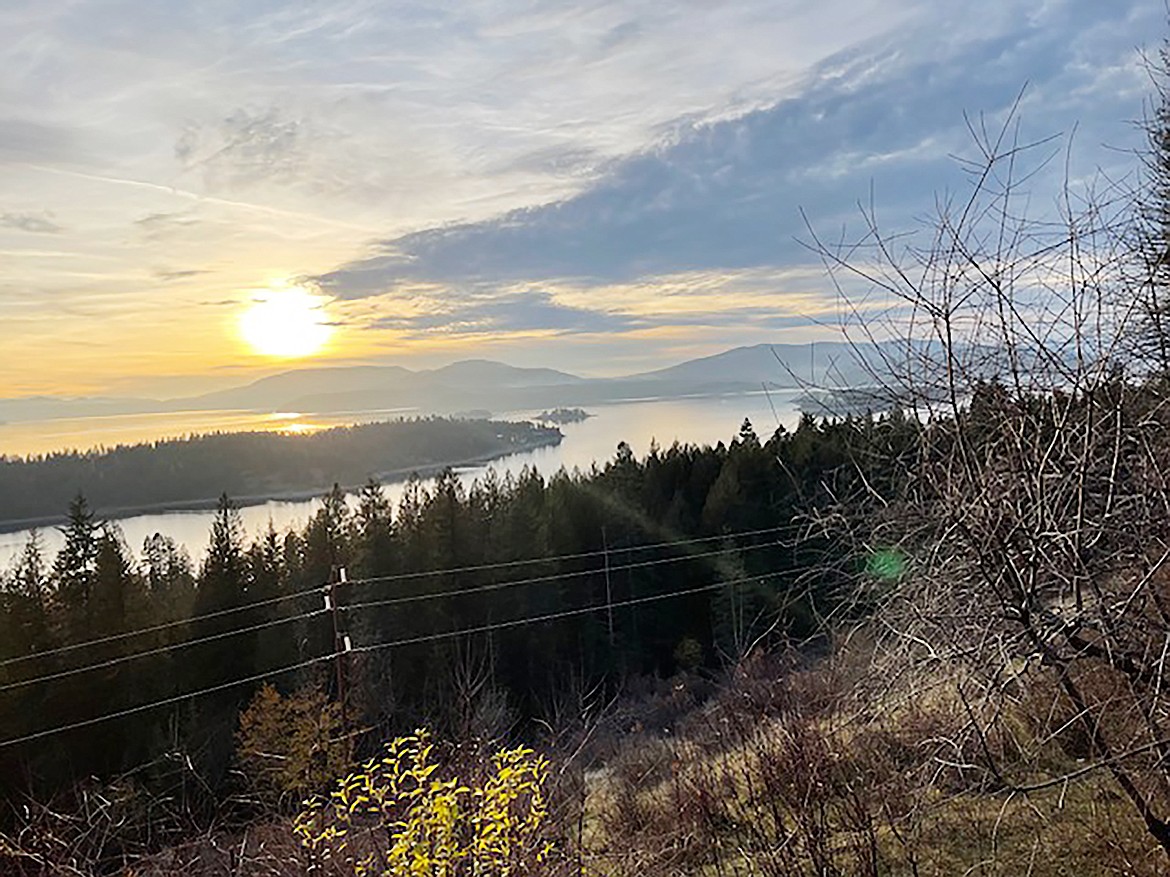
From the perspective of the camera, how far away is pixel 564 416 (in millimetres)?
85562

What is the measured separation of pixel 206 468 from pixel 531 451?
2235cm

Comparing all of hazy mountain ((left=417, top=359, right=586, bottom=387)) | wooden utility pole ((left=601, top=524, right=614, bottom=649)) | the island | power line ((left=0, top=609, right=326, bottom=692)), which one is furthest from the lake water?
hazy mountain ((left=417, top=359, right=586, bottom=387))

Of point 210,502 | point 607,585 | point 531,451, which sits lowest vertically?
point 607,585

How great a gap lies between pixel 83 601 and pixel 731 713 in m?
13.0

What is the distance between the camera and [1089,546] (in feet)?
9.48

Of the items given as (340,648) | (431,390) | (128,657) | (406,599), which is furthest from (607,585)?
(431,390)

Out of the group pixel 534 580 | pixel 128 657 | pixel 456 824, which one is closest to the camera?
pixel 456 824

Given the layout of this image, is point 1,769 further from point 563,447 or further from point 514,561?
point 563,447

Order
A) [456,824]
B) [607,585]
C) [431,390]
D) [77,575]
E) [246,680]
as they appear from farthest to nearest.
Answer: [431,390] → [607,585] → [77,575] → [246,680] → [456,824]

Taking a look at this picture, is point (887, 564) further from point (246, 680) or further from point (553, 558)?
point (553, 558)

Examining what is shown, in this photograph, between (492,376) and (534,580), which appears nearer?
(534,580)

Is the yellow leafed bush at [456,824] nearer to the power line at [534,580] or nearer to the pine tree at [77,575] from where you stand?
the power line at [534,580]

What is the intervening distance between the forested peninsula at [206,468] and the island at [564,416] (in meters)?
20.6

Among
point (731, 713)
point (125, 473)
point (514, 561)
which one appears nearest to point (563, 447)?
point (125, 473)
